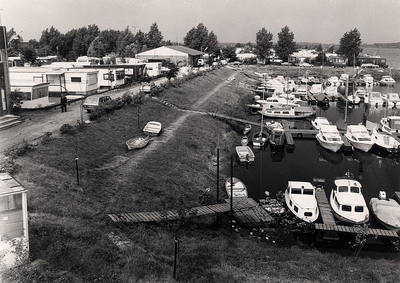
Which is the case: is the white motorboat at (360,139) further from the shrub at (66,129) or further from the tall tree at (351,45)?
the tall tree at (351,45)

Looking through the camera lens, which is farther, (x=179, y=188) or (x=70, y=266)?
(x=179, y=188)

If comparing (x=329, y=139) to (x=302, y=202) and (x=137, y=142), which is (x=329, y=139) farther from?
(x=137, y=142)

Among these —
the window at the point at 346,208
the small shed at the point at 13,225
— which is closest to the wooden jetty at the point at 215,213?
the window at the point at 346,208

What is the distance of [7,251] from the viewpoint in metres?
14.2

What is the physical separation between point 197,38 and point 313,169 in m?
115

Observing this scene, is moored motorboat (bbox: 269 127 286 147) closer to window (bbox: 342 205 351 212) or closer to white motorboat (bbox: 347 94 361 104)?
window (bbox: 342 205 351 212)

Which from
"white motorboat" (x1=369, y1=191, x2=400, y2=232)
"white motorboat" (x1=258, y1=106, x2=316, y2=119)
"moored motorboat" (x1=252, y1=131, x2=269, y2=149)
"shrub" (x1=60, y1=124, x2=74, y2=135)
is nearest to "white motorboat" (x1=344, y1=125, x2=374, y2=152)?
"moored motorboat" (x1=252, y1=131, x2=269, y2=149)

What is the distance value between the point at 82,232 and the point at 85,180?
7689 mm

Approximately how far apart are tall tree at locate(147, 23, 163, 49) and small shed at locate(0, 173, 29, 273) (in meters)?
132

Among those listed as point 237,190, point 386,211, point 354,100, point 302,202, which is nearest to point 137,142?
point 237,190

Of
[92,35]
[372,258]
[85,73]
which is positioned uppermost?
[92,35]

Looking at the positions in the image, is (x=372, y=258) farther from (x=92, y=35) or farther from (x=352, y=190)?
(x=92, y=35)

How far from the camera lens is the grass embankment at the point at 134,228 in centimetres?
1605

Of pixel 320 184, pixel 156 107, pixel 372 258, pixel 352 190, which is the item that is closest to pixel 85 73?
pixel 156 107
